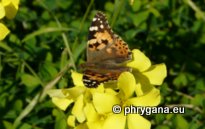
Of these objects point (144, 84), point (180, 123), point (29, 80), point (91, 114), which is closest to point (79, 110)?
point (91, 114)

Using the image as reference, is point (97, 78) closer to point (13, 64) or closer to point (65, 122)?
point (65, 122)

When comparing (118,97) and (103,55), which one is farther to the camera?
(103,55)

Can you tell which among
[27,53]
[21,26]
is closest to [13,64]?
[27,53]

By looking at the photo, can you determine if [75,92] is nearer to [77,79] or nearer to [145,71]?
[77,79]

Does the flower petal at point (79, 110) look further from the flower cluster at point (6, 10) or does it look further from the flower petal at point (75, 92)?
the flower cluster at point (6, 10)

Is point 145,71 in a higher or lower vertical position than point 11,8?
lower
